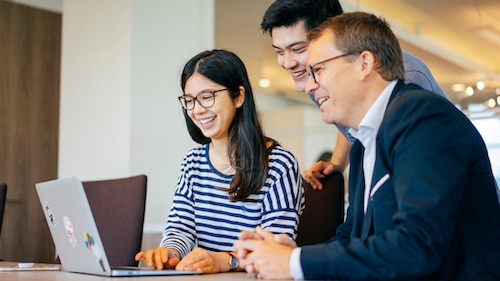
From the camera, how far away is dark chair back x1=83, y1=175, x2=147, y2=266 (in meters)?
2.25

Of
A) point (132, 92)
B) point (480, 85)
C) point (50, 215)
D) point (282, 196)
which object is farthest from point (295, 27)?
point (480, 85)

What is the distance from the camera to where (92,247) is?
4.64ft

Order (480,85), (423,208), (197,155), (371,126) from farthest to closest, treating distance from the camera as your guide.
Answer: (480,85) → (197,155) → (371,126) → (423,208)

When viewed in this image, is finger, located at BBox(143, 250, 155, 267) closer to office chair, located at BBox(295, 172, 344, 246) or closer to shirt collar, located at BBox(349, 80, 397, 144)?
office chair, located at BBox(295, 172, 344, 246)

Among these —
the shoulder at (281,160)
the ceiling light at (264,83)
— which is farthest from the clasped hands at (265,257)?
the ceiling light at (264,83)

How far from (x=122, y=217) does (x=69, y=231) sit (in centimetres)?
79

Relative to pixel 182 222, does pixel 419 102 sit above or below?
above

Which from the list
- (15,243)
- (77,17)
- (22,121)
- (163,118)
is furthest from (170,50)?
(15,243)

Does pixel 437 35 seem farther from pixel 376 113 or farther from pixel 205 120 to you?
pixel 376 113

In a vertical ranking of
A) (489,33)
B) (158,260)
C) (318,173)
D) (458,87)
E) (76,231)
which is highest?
(489,33)

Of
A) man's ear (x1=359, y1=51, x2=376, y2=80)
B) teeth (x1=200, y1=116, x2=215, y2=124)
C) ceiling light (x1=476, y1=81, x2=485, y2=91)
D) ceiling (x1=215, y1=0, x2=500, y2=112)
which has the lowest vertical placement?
teeth (x1=200, y1=116, x2=215, y2=124)

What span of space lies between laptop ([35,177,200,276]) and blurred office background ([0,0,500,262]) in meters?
1.95

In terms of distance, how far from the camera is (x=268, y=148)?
79.0 inches

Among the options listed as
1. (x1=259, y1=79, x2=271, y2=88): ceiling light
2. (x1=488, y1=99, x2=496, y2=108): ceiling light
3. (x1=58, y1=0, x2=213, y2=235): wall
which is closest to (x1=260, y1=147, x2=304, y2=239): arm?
(x1=58, y1=0, x2=213, y2=235): wall
